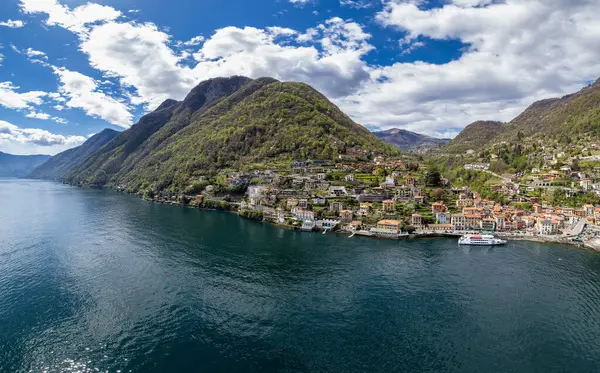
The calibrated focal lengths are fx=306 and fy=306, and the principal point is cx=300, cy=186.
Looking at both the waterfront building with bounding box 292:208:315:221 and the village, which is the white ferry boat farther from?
the waterfront building with bounding box 292:208:315:221

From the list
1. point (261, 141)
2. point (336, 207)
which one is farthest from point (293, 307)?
point (261, 141)

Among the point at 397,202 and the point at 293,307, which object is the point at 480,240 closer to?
the point at 397,202

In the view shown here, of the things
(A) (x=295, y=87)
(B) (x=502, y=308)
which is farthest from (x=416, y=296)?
(A) (x=295, y=87)

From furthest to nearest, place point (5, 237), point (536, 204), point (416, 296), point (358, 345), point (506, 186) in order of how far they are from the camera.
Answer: point (506, 186), point (536, 204), point (5, 237), point (416, 296), point (358, 345)

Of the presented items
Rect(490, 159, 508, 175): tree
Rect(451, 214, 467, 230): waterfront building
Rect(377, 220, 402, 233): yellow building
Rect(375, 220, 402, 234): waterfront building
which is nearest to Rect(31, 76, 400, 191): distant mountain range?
Rect(490, 159, 508, 175): tree

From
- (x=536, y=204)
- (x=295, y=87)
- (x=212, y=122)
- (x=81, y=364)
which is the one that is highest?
(x=295, y=87)

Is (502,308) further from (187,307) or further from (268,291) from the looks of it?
(187,307)
